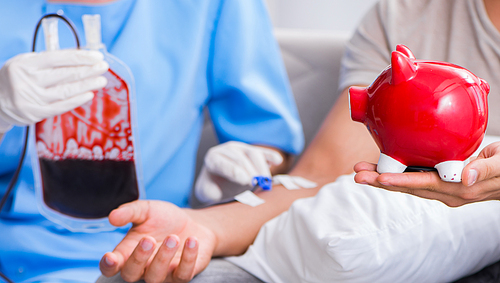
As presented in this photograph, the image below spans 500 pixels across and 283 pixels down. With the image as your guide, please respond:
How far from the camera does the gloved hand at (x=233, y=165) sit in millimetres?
839

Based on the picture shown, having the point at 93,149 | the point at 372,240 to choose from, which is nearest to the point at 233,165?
the point at 93,149

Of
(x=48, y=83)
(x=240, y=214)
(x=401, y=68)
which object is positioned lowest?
(x=240, y=214)

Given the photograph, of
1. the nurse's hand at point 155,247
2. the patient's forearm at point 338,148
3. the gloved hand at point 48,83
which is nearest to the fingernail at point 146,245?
the nurse's hand at point 155,247

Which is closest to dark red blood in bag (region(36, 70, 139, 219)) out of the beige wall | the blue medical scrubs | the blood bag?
the blood bag

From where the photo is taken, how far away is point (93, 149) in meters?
0.68

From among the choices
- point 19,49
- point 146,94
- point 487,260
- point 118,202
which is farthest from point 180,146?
point 487,260

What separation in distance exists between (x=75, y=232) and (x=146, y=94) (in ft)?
0.97

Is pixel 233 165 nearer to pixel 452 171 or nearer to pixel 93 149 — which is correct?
pixel 93 149

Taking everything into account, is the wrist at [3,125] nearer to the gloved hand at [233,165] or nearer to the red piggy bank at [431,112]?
the gloved hand at [233,165]

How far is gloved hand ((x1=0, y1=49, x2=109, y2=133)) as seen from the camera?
64 centimetres

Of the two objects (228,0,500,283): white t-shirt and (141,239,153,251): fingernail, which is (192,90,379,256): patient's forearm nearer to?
(228,0,500,283): white t-shirt

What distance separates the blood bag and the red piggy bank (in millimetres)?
425

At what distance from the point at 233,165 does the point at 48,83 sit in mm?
365

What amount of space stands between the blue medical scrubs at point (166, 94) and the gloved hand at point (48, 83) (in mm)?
138
